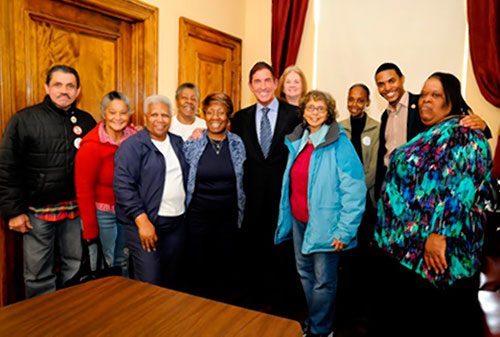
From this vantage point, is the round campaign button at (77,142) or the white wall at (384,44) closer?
the round campaign button at (77,142)

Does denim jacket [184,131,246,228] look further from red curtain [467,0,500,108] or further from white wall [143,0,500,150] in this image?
red curtain [467,0,500,108]

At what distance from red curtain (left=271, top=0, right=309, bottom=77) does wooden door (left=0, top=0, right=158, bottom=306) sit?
1410 millimetres

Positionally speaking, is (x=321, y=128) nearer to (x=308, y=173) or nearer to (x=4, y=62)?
(x=308, y=173)

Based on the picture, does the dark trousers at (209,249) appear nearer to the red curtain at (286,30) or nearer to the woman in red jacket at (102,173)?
the woman in red jacket at (102,173)

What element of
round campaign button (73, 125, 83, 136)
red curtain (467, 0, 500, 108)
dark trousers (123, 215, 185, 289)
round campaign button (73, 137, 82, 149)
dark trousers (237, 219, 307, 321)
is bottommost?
dark trousers (237, 219, 307, 321)

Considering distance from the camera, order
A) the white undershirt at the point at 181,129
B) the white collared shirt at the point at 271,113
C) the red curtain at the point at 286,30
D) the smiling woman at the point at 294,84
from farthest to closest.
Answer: the red curtain at the point at 286,30, the smiling woman at the point at 294,84, the white undershirt at the point at 181,129, the white collared shirt at the point at 271,113

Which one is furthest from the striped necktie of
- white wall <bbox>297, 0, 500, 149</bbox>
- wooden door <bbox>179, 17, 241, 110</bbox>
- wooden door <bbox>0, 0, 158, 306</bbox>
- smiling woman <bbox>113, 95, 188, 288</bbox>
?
white wall <bbox>297, 0, 500, 149</bbox>

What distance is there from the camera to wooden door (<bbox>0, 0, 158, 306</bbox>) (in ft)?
7.51

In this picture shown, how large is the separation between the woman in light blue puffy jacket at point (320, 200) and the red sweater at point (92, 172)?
3.48 ft

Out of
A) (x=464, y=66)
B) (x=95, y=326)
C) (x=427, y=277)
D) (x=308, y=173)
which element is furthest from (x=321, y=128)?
(x=464, y=66)

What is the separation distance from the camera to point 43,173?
212cm

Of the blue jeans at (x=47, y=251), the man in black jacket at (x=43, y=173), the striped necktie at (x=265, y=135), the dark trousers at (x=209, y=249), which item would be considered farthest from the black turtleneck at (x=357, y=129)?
the blue jeans at (x=47, y=251)

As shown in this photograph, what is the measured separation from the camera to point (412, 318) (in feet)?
5.66

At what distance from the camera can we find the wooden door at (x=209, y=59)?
3.47 metres
